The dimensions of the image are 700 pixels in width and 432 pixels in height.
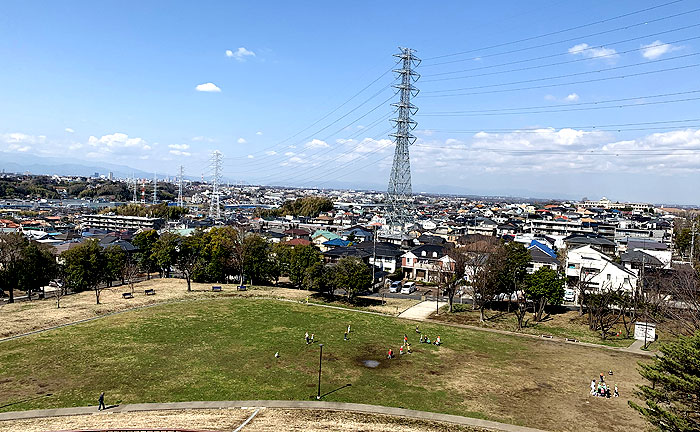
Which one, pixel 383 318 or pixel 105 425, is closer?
pixel 105 425

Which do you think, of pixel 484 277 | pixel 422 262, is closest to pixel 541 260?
pixel 422 262

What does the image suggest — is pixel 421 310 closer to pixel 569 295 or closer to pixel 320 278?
pixel 320 278

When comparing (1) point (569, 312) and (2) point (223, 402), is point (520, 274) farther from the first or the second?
(2) point (223, 402)

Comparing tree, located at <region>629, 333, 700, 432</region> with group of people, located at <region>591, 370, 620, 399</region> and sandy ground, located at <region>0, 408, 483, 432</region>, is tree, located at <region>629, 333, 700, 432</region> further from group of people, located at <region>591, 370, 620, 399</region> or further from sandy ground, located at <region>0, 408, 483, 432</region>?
group of people, located at <region>591, 370, 620, 399</region>

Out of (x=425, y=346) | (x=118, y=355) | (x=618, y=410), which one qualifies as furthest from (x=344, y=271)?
(x=618, y=410)

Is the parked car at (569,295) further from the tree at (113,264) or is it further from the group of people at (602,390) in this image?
the tree at (113,264)

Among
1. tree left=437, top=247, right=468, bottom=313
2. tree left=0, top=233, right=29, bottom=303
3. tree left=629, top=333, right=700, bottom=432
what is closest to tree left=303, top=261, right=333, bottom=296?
tree left=437, top=247, right=468, bottom=313

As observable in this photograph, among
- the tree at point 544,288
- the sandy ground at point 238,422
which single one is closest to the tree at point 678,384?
the sandy ground at point 238,422
